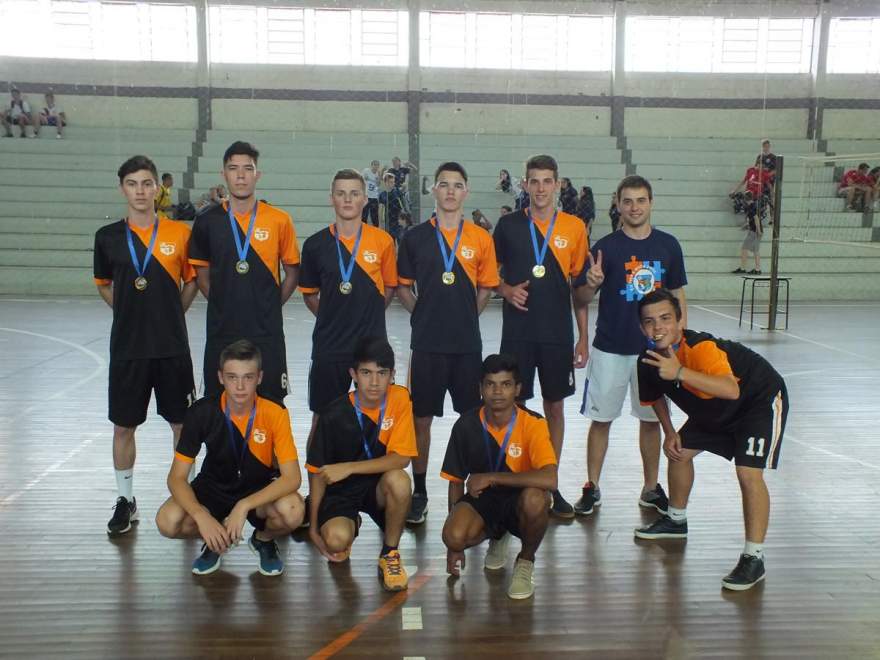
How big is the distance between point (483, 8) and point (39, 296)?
1221 centimetres

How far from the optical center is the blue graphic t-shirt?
4.76m

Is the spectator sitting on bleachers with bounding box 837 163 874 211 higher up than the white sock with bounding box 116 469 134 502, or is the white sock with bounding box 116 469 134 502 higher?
the spectator sitting on bleachers with bounding box 837 163 874 211

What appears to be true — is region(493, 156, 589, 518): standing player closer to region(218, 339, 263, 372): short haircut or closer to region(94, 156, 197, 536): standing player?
region(218, 339, 263, 372): short haircut

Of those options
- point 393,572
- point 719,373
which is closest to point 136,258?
point 393,572

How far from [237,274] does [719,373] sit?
94.3 inches

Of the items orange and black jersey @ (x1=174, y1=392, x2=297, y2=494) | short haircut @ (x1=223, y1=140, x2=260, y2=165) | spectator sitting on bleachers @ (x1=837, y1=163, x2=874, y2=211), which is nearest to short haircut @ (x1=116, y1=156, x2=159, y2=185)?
short haircut @ (x1=223, y1=140, x2=260, y2=165)

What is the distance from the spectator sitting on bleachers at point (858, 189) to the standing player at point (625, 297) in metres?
16.0

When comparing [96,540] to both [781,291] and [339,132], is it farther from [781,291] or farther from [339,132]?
[339,132]

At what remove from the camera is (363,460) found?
13.7 ft

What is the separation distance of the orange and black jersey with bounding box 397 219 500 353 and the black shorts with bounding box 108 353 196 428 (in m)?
1.23

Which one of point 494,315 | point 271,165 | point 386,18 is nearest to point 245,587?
point 494,315

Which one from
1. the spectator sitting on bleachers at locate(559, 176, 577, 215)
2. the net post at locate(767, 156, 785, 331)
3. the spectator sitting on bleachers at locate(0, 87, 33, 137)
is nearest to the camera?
the net post at locate(767, 156, 785, 331)

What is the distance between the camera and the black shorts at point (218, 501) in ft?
Answer: 13.3

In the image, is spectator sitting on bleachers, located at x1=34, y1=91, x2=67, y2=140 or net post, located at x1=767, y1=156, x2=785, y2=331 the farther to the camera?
spectator sitting on bleachers, located at x1=34, y1=91, x2=67, y2=140
